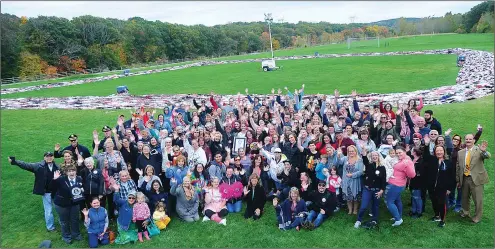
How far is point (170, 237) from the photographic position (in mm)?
7629

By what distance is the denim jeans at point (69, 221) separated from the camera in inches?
296

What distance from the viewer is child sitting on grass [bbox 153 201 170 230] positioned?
7901 mm

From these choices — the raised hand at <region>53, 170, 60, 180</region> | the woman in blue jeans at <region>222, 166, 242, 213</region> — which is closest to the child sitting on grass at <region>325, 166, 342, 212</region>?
the woman in blue jeans at <region>222, 166, 242, 213</region>

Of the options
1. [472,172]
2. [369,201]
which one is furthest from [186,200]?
[472,172]

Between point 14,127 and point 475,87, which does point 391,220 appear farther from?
point 14,127

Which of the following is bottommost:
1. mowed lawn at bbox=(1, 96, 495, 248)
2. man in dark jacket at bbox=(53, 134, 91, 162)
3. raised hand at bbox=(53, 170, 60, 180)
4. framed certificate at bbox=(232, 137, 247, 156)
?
mowed lawn at bbox=(1, 96, 495, 248)

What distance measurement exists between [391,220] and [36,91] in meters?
36.4

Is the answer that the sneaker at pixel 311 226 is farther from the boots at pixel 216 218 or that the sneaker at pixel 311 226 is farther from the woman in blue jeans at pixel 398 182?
the boots at pixel 216 218

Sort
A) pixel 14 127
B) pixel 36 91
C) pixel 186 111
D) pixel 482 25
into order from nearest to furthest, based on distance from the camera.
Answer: pixel 186 111 < pixel 14 127 < pixel 36 91 < pixel 482 25

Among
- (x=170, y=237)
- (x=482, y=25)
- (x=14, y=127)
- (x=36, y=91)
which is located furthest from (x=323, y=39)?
(x=170, y=237)

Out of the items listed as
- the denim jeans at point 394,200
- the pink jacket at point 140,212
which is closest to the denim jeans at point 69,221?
the pink jacket at point 140,212

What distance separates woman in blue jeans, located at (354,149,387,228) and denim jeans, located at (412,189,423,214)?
90cm

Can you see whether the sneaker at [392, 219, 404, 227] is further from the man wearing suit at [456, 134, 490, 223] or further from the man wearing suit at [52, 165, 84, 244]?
the man wearing suit at [52, 165, 84, 244]

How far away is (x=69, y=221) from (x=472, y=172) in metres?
8.20
